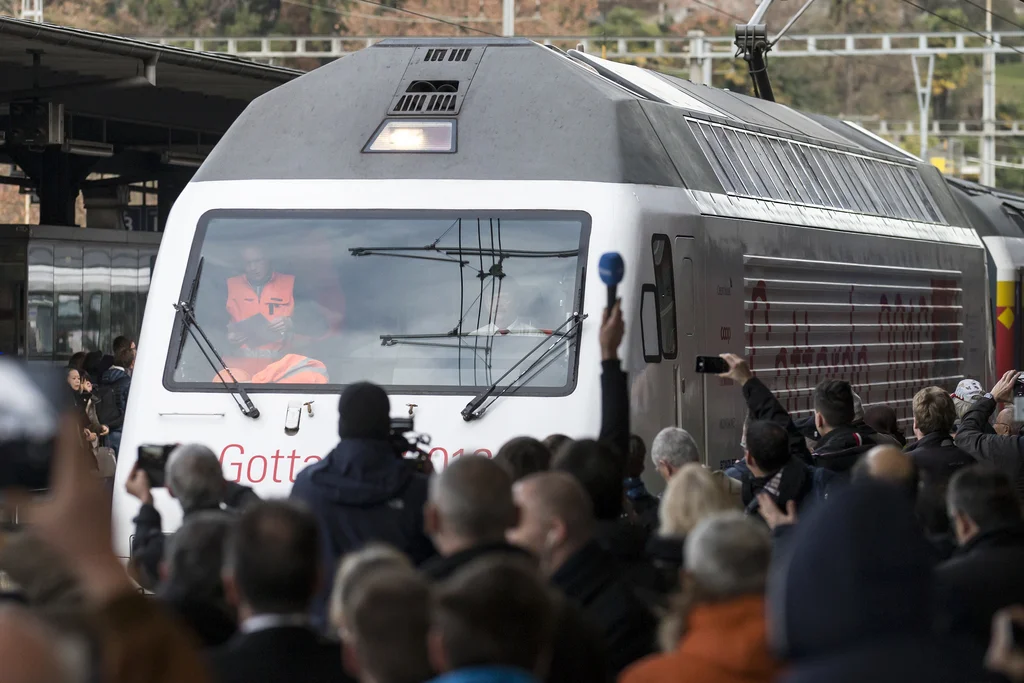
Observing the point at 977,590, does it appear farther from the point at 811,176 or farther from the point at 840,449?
the point at 811,176

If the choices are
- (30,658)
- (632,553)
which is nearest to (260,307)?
(632,553)

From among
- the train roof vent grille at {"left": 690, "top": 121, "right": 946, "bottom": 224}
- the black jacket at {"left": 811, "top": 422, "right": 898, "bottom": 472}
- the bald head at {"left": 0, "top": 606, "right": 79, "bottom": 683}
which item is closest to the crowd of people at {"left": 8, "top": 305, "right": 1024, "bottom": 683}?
the bald head at {"left": 0, "top": 606, "right": 79, "bottom": 683}

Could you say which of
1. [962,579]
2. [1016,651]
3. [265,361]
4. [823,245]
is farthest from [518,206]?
[1016,651]

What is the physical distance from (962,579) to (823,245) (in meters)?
7.13

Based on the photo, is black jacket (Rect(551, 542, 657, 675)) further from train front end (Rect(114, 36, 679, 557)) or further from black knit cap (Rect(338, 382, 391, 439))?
train front end (Rect(114, 36, 679, 557))

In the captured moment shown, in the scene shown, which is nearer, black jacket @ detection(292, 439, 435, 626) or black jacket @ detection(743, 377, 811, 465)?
black jacket @ detection(292, 439, 435, 626)

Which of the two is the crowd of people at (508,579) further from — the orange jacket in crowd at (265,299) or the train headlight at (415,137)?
the train headlight at (415,137)

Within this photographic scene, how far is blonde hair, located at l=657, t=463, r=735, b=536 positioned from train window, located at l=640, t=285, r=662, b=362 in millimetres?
4158

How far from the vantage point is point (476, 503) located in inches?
184

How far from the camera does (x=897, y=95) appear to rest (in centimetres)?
9231

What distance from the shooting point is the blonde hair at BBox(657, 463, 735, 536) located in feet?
17.0

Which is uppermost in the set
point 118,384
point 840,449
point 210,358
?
point 210,358

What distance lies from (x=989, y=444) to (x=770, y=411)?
216 cm

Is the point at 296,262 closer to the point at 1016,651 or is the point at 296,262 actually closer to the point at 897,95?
the point at 1016,651
